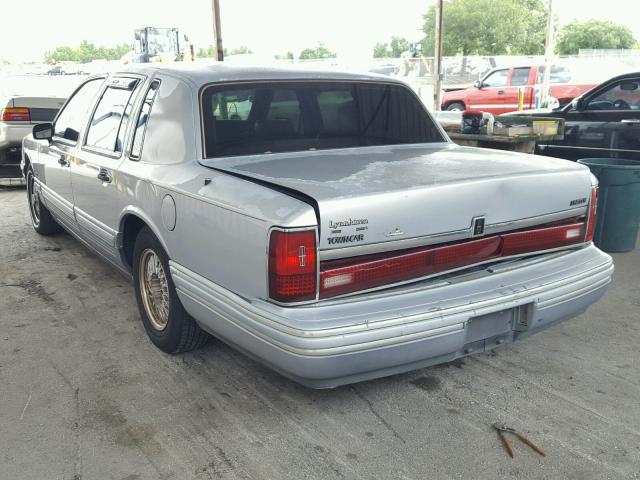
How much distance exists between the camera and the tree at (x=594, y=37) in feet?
177

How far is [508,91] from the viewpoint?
1817 centimetres

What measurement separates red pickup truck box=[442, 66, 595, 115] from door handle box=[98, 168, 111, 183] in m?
15.6

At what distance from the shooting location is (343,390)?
329 centimetres

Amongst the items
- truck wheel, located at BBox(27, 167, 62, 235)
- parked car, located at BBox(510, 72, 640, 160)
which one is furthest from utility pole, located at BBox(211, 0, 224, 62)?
parked car, located at BBox(510, 72, 640, 160)

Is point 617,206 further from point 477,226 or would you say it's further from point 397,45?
point 397,45

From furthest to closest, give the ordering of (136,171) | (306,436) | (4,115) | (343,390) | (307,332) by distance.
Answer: (4,115)
(136,171)
(343,390)
(306,436)
(307,332)

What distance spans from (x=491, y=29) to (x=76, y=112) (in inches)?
2060

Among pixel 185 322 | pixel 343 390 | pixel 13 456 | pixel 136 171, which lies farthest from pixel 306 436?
pixel 136 171

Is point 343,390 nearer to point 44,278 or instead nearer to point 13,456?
point 13,456

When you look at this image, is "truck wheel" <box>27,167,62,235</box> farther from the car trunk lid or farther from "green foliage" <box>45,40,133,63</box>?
"green foliage" <box>45,40,133,63</box>

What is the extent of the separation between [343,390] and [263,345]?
0.75 metres

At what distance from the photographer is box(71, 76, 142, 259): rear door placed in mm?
3951
